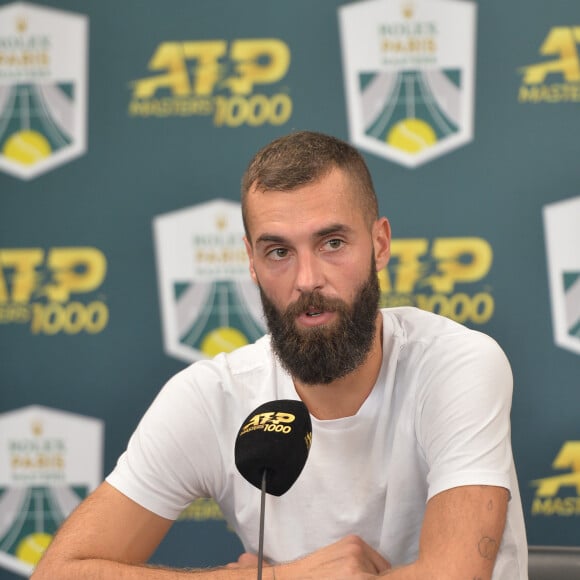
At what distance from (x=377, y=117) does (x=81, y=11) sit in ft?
3.34

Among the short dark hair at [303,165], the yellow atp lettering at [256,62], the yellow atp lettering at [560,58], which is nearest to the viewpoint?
the short dark hair at [303,165]

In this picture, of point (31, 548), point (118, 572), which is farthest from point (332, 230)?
point (31, 548)

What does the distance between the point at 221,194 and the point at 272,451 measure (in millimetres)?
1606

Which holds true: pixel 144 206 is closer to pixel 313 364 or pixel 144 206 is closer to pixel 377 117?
pixel 377 117

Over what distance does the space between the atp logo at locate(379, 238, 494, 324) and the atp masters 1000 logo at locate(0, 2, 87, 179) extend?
42.9 inches

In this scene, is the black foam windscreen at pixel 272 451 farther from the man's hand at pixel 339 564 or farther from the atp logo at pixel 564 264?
the atp logo at pixel 564 264

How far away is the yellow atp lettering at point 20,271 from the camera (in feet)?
9.33

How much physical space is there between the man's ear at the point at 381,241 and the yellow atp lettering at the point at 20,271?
4.56ft

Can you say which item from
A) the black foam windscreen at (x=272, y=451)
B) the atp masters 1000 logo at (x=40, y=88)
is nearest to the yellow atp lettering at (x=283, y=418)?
the black foam windscreen at (x=272, y=451)

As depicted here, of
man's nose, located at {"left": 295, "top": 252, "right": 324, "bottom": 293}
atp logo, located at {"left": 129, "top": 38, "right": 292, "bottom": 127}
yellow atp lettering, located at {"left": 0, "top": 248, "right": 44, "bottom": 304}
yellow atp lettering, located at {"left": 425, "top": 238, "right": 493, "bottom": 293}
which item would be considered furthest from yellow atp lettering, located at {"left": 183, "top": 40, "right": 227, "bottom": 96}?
man's nose, located at {"left": 295, "top": 252, "right": 324, "bottom": 293}

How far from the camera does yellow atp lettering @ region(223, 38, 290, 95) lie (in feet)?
9.04

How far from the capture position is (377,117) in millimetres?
2734

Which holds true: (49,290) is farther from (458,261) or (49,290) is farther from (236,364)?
(458,261)

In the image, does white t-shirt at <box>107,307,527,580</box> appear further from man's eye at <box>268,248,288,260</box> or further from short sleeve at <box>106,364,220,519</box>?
man's eye at <box>268,248,288,260</box>
